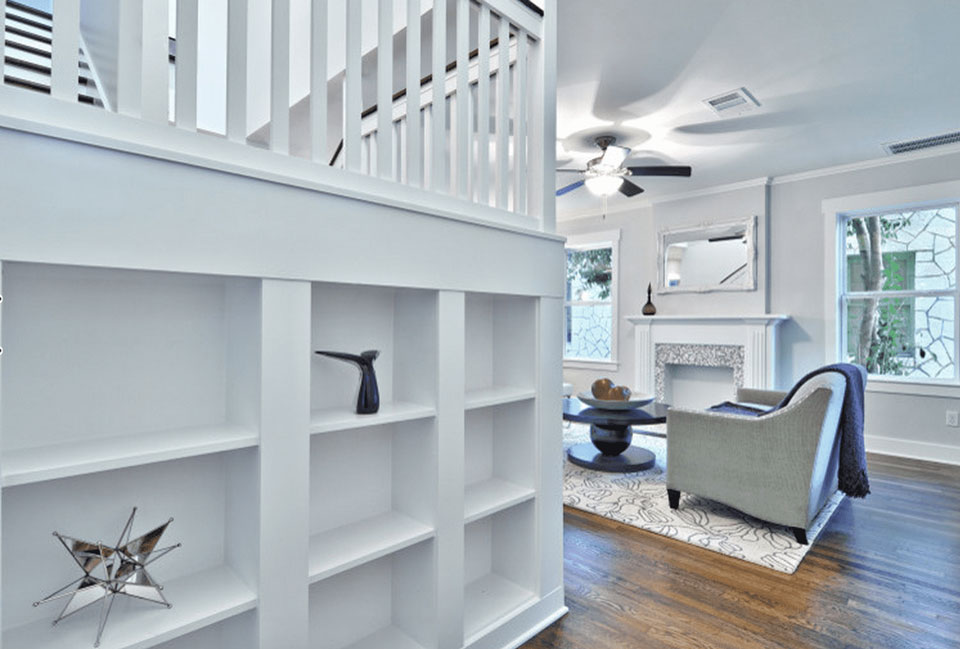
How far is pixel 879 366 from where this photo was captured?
4402mm

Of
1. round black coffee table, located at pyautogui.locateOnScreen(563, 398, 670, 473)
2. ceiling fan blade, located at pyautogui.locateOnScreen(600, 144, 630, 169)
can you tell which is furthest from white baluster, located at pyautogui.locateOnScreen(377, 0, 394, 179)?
round black coffee table, located at pyautogui.locateOnScreen(563, 398, 670, 473)

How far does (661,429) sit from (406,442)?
13.6ft

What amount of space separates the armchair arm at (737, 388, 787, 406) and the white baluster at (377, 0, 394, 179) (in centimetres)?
354

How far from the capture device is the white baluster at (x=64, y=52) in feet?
3.04

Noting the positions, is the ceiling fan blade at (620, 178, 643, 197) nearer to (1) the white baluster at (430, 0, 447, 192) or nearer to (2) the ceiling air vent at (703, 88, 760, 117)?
(2) the ceiling air vent at (703, 88, 760, 117)

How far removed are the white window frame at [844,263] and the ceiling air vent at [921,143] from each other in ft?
1.14

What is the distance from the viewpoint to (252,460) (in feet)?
3.85

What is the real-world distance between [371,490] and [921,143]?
4.83 metres

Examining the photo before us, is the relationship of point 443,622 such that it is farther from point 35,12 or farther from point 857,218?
point 857,218

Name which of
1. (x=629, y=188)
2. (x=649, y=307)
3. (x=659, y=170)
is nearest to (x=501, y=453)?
(x=659, y=170)

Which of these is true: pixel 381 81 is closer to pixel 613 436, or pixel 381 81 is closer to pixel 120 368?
pixel 120 368

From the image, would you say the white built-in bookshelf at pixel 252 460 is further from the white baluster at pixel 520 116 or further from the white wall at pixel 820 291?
the white wall at pixel 820 291

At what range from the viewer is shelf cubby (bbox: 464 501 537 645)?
1.80 meters

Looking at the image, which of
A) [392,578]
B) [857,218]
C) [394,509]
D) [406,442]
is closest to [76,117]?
[406,442]
